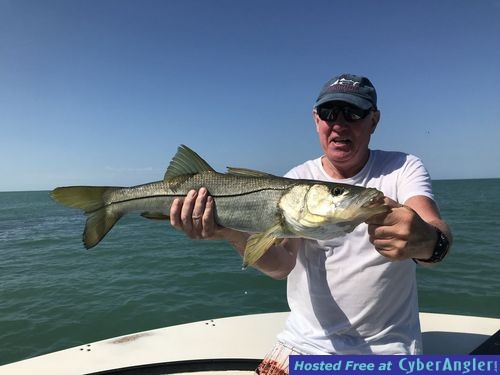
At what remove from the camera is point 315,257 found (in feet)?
10.2

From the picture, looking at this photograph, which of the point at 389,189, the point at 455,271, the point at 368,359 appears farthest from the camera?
the point at 455,271

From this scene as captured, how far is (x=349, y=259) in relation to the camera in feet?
9.65

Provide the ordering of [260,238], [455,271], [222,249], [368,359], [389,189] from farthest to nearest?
[222,249] < [455,271] < [389,189] < [260,238] < [368,359]

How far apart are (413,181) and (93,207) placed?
2632 millimetres

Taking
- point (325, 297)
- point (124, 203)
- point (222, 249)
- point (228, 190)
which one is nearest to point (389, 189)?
point (325, 297)

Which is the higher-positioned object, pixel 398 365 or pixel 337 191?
pixel 337 191

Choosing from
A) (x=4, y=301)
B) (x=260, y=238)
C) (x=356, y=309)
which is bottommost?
(x=4, y=301)

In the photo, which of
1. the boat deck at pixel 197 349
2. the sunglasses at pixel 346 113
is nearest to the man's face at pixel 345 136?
the sunglasses at pixel 346 113

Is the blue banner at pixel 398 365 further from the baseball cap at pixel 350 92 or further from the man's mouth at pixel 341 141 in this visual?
the baseball cap at pixel 350 92

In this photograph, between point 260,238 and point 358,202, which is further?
point 260,238

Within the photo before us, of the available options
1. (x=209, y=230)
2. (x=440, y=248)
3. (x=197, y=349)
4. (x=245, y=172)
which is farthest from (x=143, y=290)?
(x=440, y=248)

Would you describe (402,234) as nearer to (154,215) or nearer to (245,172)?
(245,172)

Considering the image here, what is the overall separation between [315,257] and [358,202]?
95 centimetres

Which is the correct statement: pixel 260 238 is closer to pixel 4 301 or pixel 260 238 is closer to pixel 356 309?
pixel 356 309
